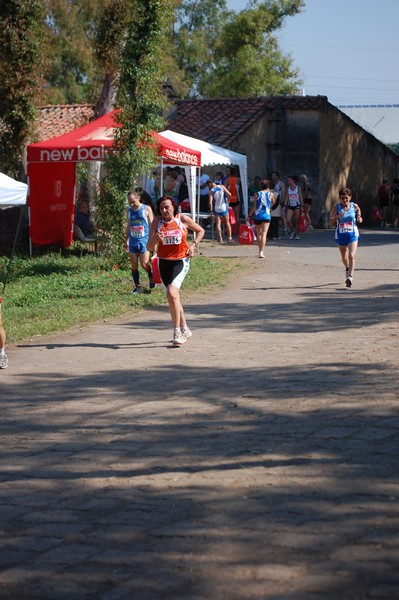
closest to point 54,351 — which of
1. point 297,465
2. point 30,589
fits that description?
point 297,465

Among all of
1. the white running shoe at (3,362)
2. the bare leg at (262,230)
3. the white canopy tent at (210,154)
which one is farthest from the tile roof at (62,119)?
the white running shoe at (3,362)

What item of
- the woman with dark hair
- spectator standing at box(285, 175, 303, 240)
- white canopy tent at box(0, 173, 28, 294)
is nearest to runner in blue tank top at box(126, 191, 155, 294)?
white canopy tent at box(0, 173, 28, 294)

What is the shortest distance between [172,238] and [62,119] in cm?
2613

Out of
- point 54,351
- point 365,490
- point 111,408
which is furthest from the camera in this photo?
point 54,351

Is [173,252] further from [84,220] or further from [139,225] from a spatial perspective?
[84,220]

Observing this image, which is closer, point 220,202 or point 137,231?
point 137,231

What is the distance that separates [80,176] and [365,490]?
67.9 ft

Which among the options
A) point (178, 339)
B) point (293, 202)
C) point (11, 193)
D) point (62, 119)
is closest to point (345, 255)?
point (11, 193)

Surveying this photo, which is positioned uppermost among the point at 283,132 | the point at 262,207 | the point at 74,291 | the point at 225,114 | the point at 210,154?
the point at 225,114

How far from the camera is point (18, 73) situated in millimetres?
24391

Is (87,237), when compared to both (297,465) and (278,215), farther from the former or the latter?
(297,465)

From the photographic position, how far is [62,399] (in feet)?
29.1

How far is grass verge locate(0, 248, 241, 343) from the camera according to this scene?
13742mm

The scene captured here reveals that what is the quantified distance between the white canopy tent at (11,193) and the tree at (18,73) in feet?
26.0
